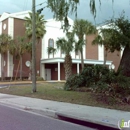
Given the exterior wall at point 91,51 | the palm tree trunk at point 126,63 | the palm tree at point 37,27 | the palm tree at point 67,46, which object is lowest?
the palm tree trunk at point 126,63

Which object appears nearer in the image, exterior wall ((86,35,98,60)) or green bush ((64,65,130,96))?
green bush ((64,65,130,96))

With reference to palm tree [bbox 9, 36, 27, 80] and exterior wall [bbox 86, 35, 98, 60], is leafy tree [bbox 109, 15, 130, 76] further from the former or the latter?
exterior wall [bbox 86, 35, 98, 60]

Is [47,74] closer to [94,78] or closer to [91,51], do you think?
[91,51]

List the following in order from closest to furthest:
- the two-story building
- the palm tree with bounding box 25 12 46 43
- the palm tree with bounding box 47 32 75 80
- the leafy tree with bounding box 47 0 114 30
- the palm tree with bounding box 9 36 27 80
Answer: the leafy tree with bounding box 47 0 114 30 < the palm tree with bounding box 47 32 75 80 < the palm tree with bounding box 9 36 27 80 < the palm tree with bounding box 25 12 46 43 < the two-story building

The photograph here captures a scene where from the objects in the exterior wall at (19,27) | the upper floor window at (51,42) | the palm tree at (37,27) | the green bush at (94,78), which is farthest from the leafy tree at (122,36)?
the upper floor window at (51,42)

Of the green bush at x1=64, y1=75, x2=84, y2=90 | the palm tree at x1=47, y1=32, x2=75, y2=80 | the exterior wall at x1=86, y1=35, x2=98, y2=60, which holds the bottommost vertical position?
the green bush at x1=64, y1=75, x2=84, y2=90

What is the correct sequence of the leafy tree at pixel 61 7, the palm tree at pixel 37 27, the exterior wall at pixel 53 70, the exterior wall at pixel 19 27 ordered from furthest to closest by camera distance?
1. the exterior wall at pixel 53 70
2. the exterior wall at pixel 19 27
3. the palm tree at pixel 37 27
4. the leafy tree at pixel 61 7

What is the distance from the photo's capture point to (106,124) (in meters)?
7.55

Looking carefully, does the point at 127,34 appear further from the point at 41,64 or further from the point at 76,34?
the point at 41,64

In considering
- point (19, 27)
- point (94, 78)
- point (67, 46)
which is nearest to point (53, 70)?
point (19, 27)

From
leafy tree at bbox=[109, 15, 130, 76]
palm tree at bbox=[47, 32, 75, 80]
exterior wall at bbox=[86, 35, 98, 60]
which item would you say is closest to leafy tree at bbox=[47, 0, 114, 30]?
leafy tree at bbox=[109, 15, 130, 76]

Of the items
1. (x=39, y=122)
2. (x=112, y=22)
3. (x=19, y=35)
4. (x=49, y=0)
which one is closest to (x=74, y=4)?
(x=49, y=0)

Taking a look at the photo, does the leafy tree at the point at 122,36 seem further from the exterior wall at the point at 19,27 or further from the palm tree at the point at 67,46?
the exterior wall at the point at 19,27

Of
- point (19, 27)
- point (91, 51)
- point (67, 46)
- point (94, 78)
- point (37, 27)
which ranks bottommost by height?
point (94, 78)
